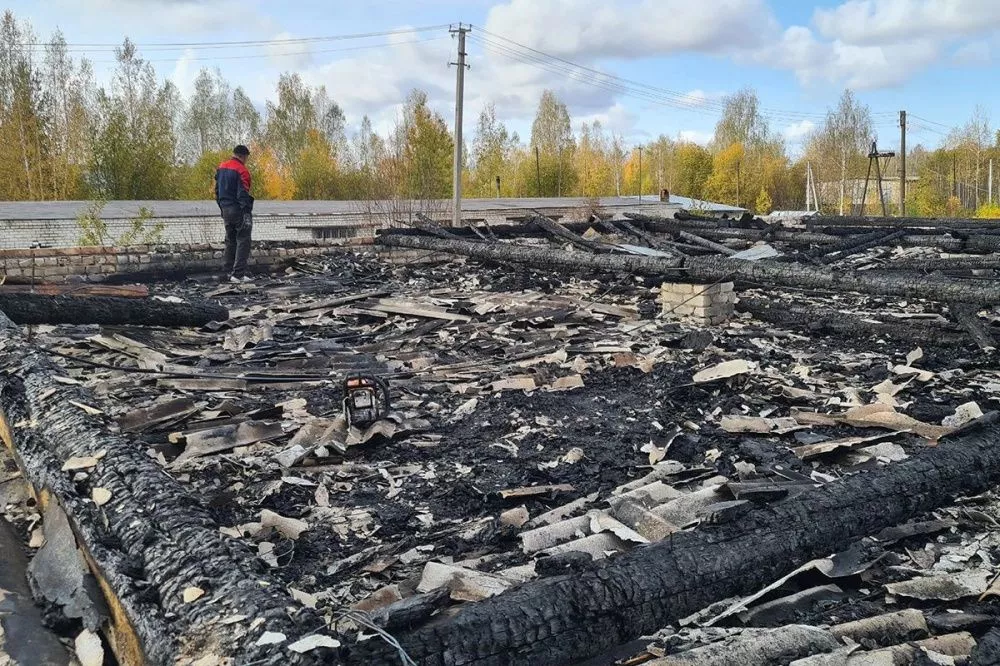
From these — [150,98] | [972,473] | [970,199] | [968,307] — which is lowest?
[972,473]

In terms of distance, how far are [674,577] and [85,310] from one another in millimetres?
7035

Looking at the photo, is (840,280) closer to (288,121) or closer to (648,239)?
(648,239)

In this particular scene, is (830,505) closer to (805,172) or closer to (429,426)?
(429,426)

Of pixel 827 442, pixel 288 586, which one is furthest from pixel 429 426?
pixel 827 442

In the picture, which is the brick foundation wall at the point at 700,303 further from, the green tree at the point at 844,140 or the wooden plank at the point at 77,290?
the green tree at the point at 844,140

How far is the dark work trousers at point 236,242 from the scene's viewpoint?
38.3 ft

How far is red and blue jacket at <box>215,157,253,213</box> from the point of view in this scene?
1150 centimetres

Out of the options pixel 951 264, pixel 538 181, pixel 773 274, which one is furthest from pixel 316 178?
pixel 773 274

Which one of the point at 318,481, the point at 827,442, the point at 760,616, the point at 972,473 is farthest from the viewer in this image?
the point at 827,442

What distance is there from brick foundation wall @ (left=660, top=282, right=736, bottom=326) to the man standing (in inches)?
263

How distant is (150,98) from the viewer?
43000 mm

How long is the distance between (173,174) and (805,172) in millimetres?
43899

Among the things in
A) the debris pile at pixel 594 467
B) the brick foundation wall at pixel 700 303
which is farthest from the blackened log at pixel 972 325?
the brick foundation wall at pixel 700 303

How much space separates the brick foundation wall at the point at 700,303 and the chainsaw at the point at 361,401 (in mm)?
4702
